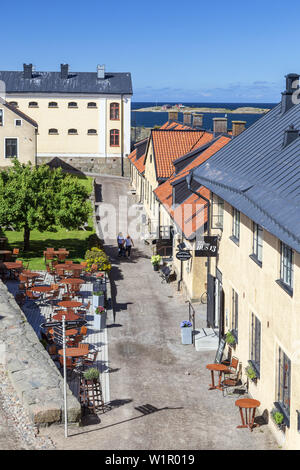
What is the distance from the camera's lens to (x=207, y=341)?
21859mm

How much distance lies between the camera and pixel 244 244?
18.2 meters

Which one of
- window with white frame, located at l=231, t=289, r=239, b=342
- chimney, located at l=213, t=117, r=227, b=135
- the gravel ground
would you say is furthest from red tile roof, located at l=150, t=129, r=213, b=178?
the gravel ground

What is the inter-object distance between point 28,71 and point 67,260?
130ft

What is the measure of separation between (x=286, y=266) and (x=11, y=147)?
43519 mm

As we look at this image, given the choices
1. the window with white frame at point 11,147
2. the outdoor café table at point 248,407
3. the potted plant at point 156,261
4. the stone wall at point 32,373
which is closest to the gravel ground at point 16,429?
the stone wall at point 32,373

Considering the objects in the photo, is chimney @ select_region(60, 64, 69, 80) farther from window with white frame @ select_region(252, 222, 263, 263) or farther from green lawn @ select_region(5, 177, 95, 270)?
window with white frame @ select_region(252, 222, 263, 263)

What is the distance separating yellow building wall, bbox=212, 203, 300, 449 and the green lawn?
14.4 meters

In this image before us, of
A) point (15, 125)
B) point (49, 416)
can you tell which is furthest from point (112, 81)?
point (49, 416)

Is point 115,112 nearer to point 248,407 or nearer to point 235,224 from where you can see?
point 235,224

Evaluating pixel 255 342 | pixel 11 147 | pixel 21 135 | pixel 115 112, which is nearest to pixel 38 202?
pixel 255 342

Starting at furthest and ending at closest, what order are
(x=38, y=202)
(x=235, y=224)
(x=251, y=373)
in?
(x=38, y=202) < (x=235, y=224) < (x=251, y=373)

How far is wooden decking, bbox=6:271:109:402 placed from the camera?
19.0 m

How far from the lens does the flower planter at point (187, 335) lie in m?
22.1
